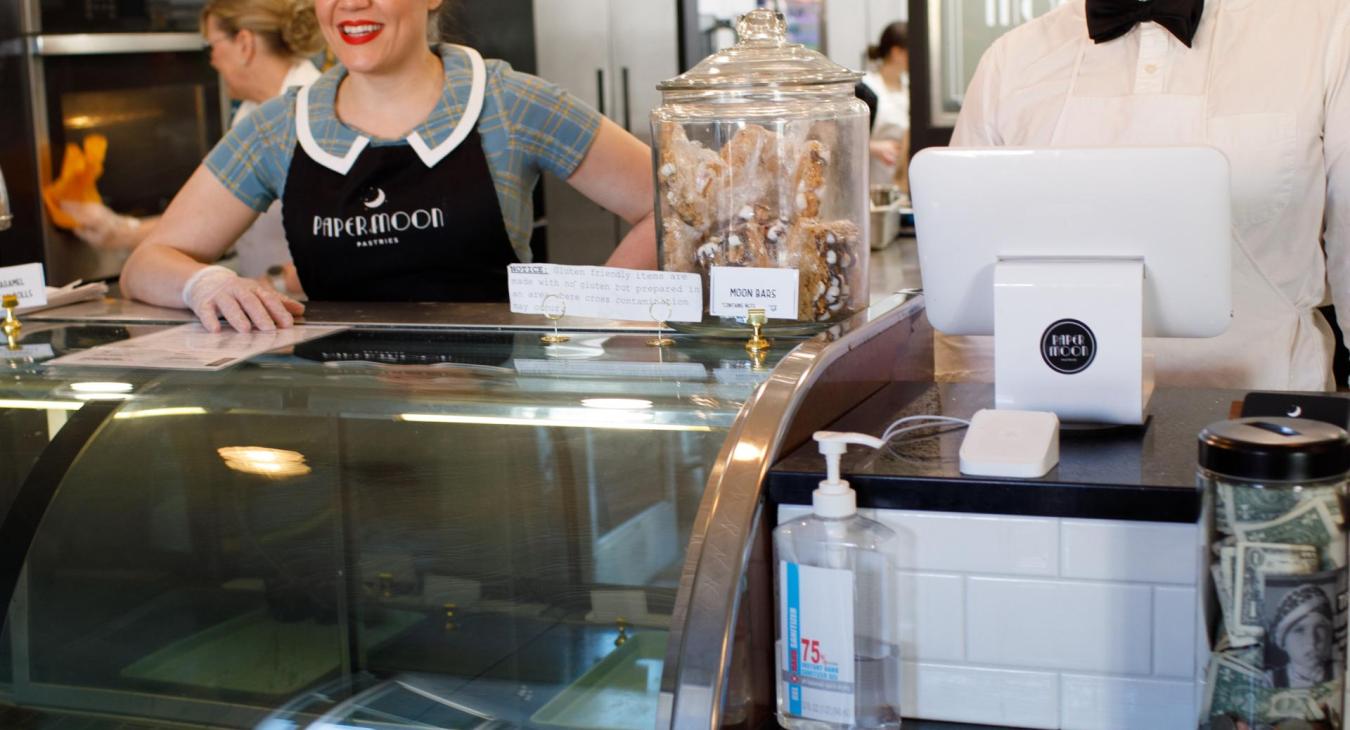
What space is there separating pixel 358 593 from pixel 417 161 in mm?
1070

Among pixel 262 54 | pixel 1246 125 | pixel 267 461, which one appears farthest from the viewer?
pixel 262 54

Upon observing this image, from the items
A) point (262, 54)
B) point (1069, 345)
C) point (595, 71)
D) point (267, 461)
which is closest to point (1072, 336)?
point (1069, 345)

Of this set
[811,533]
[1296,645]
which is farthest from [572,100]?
[1296,645]

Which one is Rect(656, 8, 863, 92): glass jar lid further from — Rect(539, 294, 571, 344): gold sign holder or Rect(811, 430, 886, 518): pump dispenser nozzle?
Rect(811, 430, 886, 518): pump dispenser nozzle

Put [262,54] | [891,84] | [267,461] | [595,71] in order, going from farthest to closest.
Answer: [891,84] → [595,71] → [262,54] → [267,461]

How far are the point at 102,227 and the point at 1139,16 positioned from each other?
8.84 ft

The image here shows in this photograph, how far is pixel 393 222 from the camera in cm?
224

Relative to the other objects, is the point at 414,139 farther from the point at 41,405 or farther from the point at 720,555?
the point at 720,555

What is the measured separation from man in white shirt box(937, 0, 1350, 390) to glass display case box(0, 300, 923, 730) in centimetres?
84

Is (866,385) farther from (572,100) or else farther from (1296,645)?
(572,100)

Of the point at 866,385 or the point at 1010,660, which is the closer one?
the point at 1010,660

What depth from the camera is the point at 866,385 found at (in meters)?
1.56

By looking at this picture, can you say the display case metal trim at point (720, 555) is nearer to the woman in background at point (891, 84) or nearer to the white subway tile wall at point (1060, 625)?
the white subway tile wall at point (1060, 625)

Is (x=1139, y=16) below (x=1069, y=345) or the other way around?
the other way around
